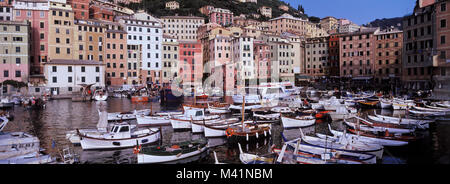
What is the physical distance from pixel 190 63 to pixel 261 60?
1783 cm

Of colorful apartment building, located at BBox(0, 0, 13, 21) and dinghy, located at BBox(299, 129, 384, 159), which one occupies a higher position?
colorful apartment building, located at BBox(0, 0, 13, 21)

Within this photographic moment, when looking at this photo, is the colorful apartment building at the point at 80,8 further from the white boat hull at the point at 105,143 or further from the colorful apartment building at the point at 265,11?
the colorful apartment building at the point at 265,11

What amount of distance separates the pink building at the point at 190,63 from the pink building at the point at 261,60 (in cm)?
1413

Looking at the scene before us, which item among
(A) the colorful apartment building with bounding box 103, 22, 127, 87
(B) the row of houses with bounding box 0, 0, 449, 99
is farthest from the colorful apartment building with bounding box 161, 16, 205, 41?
(A) the colorful apartment building with bounding box 103, 22, 127, 87

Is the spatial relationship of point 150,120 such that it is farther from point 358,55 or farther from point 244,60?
point 358,55

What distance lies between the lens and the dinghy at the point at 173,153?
44.1 feet

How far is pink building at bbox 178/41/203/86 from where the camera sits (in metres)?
71.4

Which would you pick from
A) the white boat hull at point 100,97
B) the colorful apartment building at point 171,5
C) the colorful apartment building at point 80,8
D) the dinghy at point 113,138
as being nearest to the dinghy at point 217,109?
the dinghy at point 113,138

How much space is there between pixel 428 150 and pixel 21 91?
199 ft

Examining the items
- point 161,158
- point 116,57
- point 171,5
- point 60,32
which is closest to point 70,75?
point 60,32

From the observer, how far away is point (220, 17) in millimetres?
113812

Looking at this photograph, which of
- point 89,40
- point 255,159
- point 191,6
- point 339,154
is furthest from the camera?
point 191,6

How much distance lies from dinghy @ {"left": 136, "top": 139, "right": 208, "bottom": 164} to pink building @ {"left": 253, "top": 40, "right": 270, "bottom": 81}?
55.9m

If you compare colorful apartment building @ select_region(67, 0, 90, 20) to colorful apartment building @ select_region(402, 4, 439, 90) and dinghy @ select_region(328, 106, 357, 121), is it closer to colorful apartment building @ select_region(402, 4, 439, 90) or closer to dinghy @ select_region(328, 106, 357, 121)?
dinghy @ select_region(328, 106, 357, 121)
